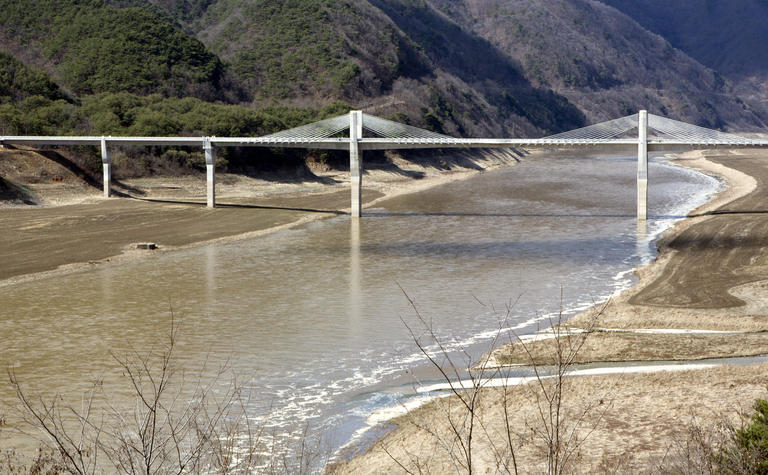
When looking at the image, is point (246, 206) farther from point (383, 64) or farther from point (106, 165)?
point (383, 64)

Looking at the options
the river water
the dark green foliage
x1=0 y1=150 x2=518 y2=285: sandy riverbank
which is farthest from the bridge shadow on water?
the dark green foliage

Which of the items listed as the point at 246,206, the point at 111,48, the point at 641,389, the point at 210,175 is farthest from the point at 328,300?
the point at 111,48

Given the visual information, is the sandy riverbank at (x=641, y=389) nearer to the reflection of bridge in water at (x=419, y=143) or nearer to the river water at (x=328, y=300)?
the river water at (x=328, y=300)

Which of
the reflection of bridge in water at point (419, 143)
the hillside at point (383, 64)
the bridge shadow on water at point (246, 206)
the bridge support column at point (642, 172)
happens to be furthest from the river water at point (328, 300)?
the hillside at point (383, 64)

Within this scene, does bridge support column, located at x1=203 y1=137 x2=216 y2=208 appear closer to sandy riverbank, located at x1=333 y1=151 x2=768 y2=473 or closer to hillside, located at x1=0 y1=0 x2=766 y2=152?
hillside, located at x1=0 y1=0 x2=766 y2=152

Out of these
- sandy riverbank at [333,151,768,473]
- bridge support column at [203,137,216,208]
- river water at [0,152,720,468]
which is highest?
bridge support column at [203,137,216,208]

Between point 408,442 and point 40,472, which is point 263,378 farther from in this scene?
point 40,472
